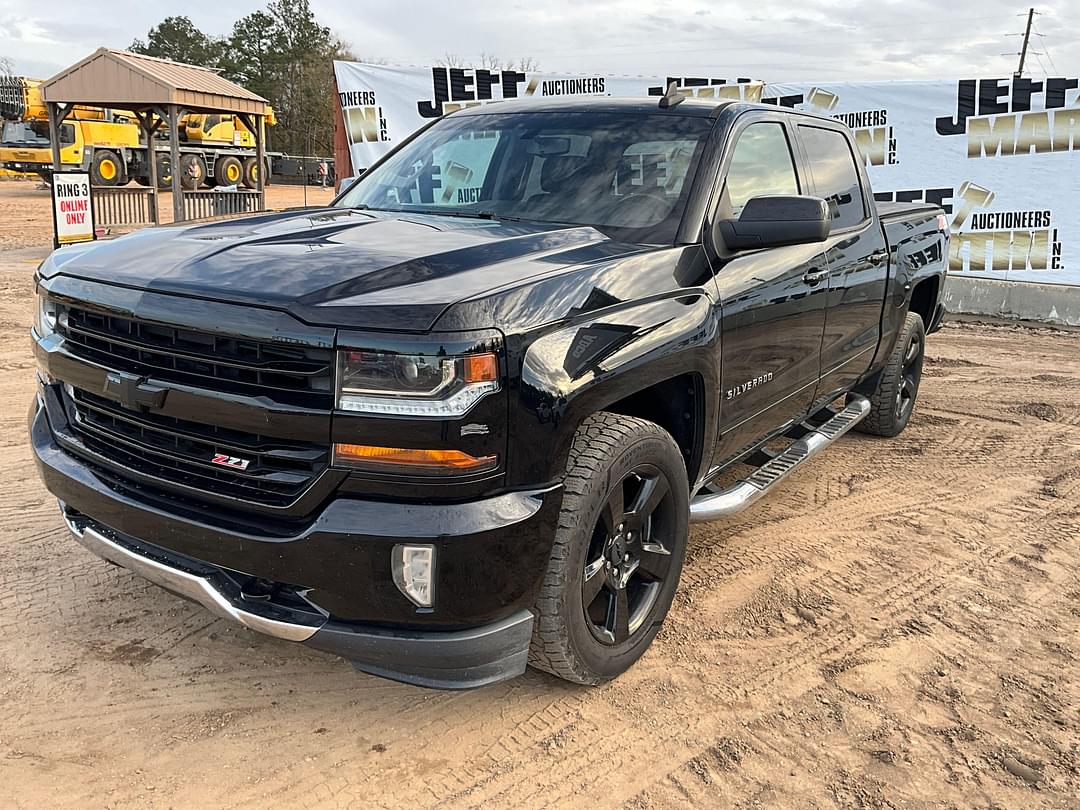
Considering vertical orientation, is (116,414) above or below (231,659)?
above

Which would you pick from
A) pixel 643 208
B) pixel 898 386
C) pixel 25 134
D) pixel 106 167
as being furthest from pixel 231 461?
pixel 25 134

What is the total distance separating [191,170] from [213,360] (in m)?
29.8

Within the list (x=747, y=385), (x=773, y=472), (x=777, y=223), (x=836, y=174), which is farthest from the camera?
(x=836, y=174)

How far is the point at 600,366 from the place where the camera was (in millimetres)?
2678

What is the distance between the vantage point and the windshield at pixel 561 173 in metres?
3.47

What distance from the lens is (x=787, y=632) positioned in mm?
3518

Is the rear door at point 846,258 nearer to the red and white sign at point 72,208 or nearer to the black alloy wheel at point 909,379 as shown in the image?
the black alloy wheel at point 909,379

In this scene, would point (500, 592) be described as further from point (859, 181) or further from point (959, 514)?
point (859, 181)

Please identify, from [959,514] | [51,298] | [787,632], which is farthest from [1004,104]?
[51,298]

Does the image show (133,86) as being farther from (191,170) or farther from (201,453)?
(191,170)

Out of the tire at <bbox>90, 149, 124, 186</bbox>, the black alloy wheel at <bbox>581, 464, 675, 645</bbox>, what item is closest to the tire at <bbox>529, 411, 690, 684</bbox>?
the black alloy wheel at <bbox>581, 464, 675, 645</bbox>

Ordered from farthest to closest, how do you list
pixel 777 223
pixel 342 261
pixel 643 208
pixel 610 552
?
pixel 643 208 < pixel 777 223 < pixel 610 552 < pixel 342 261

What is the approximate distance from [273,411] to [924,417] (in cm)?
571

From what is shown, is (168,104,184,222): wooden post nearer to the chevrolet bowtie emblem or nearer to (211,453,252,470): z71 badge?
the chevrolet bowtie emblem
